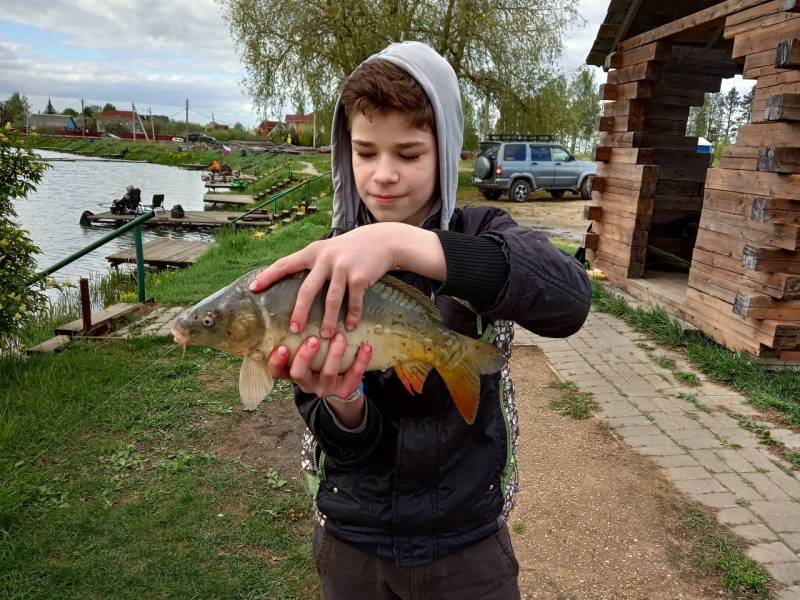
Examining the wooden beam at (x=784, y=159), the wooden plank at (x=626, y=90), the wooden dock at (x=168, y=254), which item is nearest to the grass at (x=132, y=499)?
the wooden beam at (x=784, y=159)

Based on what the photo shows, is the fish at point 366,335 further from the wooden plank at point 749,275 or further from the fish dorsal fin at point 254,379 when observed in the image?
the wooden plank at point 749,275

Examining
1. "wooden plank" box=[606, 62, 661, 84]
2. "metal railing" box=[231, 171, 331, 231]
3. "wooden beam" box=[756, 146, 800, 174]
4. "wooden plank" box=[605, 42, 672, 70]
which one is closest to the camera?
"wooden beam" box=[756, 146, 800, 174]

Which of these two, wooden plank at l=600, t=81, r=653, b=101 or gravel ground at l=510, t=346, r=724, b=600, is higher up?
wooden plank at l=600, t=81, r=653, b=101

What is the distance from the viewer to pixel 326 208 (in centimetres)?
1947

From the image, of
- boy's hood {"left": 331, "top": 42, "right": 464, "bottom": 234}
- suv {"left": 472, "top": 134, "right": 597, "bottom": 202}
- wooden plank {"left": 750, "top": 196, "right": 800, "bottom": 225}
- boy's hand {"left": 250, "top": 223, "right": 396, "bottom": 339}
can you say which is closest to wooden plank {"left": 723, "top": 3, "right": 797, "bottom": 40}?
wooden plank {"left": 750, "top": 196, "right": 800, "bottom": 225}

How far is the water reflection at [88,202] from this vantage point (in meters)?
17.1

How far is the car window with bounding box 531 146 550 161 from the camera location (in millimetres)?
23047

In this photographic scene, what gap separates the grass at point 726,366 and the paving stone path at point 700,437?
0.14m

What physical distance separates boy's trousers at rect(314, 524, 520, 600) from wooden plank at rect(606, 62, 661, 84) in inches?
319

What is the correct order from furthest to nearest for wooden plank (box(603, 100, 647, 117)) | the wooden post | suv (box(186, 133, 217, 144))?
suv (box(186, 133, 217, 144)), wooden plank (box(603, 100, 647, 117)), the wooden post

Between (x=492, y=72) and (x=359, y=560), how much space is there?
23.5 m

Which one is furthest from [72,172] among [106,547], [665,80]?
[106,547]

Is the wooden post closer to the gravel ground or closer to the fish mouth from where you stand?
Answer: the gravel ground

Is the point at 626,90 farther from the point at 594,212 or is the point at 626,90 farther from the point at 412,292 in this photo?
the point at 412,292
